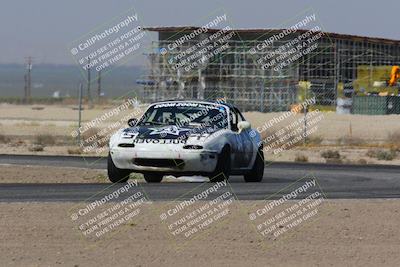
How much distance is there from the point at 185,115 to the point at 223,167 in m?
1.34

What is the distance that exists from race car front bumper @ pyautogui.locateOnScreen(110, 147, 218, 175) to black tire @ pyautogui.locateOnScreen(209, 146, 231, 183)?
0.43 ft

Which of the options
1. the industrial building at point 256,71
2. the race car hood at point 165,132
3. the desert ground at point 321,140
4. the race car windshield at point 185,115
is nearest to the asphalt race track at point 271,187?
the race car hood at point 165,132

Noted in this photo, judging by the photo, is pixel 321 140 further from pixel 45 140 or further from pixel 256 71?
pixel 256 71

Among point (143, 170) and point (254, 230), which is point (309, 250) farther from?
point (143, 170)

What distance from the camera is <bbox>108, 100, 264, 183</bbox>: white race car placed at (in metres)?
18.8

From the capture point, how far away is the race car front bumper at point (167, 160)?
18.8 m

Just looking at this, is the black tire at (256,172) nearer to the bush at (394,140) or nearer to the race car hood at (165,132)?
the race car hood at (165,132)

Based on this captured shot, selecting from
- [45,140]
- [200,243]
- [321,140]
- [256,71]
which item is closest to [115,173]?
[200,243]

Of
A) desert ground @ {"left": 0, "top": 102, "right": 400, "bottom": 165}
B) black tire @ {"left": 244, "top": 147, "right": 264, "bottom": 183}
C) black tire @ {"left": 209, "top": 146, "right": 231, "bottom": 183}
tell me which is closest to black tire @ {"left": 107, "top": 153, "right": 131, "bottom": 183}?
black tire @ {"left": 209, "top": 146, "right": 231, "bottom": 183}

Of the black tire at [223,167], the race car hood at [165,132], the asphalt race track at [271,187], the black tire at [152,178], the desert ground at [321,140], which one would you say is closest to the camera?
the asphalt race track at [271,187]

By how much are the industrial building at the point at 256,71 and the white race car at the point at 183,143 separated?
181 feet

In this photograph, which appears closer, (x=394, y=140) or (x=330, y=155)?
(x=330, y=155)

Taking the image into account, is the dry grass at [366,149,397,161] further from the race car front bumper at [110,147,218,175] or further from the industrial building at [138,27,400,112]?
the industrial building at [138,27,400,112]

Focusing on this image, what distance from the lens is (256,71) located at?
3162 inches
